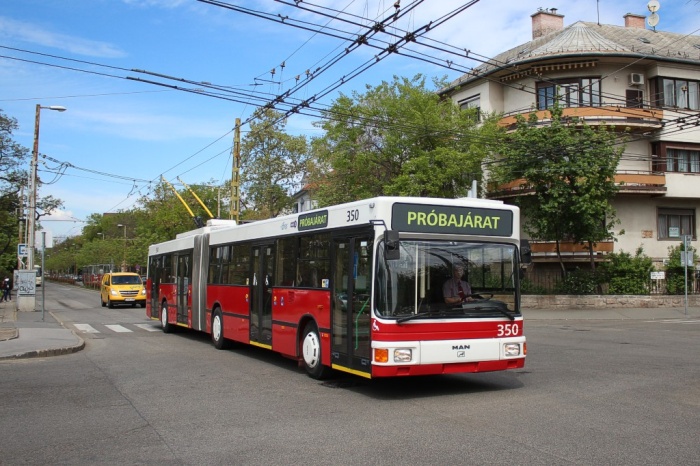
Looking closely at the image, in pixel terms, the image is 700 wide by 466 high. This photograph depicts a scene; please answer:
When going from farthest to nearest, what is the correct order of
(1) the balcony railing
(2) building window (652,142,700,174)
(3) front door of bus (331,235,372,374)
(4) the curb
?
(2) building window (652,142,700,174), (1) the balcony railing, (4) the curb, (3) front door of bus (331,235,372,374)

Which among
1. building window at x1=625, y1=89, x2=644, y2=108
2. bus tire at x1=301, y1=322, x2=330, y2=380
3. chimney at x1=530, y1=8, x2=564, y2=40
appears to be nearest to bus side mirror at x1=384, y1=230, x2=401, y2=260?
bus tire at x1=301, y1=322, x2=330, y2=380

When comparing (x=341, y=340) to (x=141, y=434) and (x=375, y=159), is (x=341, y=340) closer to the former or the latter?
(x=141, y=434)

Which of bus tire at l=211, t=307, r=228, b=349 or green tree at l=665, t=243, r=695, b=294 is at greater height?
green tree at l=665, t=243, r=695, b=294

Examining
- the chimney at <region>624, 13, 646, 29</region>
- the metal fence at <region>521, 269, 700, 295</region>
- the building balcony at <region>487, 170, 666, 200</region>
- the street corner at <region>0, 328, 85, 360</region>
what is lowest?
the street corner at <region>0, 328, 85, 360</region>

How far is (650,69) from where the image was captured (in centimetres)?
3344

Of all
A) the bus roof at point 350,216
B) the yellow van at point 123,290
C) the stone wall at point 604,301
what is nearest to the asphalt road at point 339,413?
the bus roof at point 350,216

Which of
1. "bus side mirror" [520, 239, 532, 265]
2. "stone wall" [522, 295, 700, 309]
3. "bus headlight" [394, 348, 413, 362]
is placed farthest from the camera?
"stone wall" [522, 295, 700, 309]

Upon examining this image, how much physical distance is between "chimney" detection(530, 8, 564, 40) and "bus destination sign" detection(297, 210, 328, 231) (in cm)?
3164

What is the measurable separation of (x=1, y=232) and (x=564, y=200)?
36.9 metres

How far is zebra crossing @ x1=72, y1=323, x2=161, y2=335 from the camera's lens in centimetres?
2011

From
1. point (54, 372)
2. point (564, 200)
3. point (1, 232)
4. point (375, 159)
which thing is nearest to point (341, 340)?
point (54, 372)

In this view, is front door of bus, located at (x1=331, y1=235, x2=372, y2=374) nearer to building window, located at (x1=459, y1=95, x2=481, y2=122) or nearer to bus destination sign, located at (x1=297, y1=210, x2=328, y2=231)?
bus destination sign, located at (x1=297, y1=210, x2=328, y2=231)

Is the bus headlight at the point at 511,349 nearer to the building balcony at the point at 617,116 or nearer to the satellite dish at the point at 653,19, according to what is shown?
the building balcony at the point at 617,116

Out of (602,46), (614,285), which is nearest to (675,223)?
(614,285)
